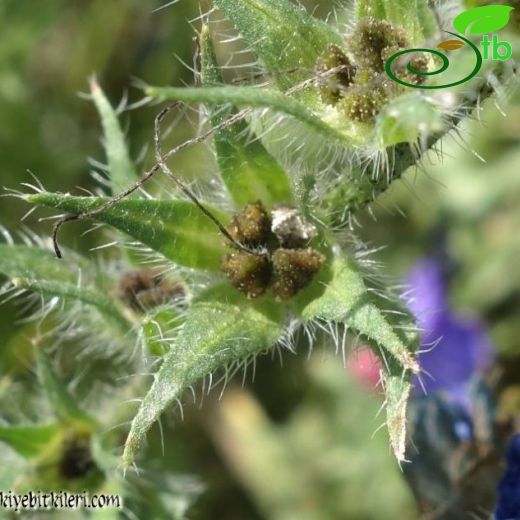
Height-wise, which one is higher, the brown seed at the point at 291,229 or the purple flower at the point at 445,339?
the brown seed at the point at 291,229

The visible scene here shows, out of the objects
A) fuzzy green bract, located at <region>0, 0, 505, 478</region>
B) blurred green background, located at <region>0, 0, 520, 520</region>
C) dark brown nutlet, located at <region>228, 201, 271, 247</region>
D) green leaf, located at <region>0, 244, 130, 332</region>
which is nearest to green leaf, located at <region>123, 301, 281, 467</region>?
fuzzy green bract, located at <region>0, 0, 505, 478</region>

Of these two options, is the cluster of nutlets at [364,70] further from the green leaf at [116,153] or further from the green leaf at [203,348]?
the green leaf at [116,153]

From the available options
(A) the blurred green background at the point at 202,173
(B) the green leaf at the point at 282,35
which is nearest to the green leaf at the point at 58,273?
(B) the green leaf at the point at 282,35

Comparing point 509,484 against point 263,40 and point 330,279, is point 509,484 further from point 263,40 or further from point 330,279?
point 263,40

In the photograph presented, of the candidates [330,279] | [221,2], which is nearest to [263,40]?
[221,2]

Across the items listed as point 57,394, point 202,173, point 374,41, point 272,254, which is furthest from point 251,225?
point 202,173

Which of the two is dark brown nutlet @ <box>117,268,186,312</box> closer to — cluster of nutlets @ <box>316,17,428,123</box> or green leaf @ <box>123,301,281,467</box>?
green leaf @ <box>123,301,281,467</box>

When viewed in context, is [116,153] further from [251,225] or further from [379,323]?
[379,323]
